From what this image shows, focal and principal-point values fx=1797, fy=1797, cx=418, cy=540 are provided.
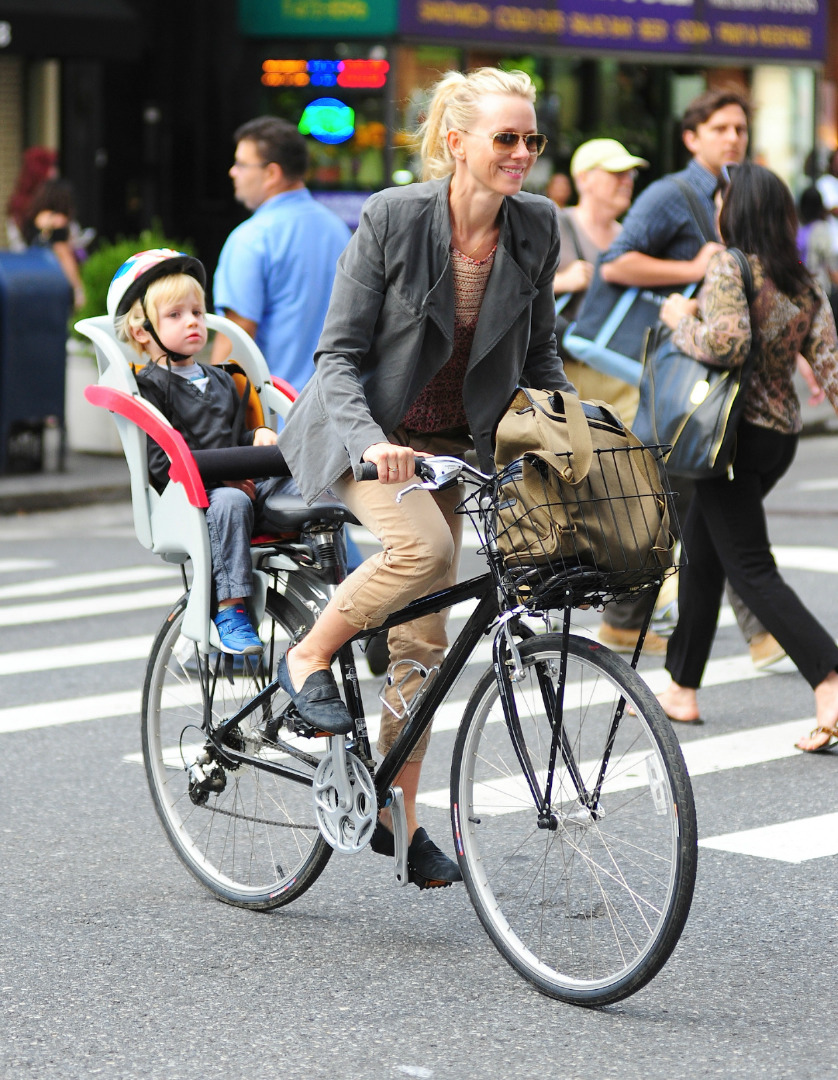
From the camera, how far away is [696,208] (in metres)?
7.55

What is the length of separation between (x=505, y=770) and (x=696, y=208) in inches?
161

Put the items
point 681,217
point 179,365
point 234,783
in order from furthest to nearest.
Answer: point 681,217
point 179,365
point 234,783

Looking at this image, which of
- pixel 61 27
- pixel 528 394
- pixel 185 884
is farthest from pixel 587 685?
pixel 61 27

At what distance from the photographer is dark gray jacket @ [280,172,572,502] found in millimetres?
4023

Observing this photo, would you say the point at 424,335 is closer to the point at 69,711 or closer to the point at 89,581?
the point at 69,711

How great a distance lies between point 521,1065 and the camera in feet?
11.9

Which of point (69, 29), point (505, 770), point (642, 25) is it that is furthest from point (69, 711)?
point (642, 25)

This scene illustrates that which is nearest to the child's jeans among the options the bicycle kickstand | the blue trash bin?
the bicycle kickstand

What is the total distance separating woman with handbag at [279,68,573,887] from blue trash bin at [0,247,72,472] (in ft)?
29.2

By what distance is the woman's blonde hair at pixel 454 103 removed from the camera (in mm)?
4016

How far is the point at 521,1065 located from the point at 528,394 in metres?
1.40

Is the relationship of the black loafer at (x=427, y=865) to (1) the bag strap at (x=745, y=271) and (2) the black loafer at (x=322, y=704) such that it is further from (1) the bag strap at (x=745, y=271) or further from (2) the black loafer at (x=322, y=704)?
(1) the bag strap at (x=745, y=271)

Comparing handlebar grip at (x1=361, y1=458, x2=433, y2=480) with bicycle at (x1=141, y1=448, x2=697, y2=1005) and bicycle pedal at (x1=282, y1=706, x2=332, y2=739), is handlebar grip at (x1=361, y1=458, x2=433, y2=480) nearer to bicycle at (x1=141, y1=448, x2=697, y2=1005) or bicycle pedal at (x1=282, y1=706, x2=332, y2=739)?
bicycle at (x1=141, y1=448, x2=697, y2=1005)

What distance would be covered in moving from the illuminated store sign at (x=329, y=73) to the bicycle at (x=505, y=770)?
1533 cm
